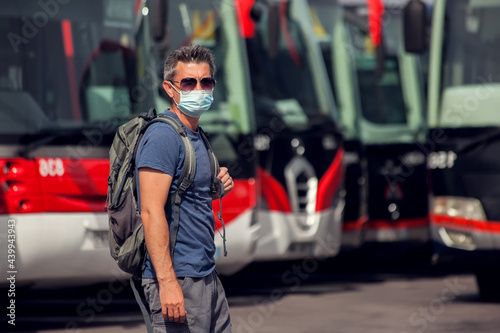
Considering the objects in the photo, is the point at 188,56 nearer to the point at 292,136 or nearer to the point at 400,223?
the point at 292,136

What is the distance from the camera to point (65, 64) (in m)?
9.39

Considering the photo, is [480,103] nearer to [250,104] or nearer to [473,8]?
[473,8]

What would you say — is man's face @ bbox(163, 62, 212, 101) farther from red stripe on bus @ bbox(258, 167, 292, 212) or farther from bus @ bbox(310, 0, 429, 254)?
bus @ bbox(310, 0, 429, 254)

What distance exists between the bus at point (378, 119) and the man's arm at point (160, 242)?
8.98m

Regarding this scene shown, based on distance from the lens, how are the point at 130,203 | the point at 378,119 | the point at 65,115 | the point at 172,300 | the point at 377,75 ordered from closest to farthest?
the point at 172,300 → the point at 130,203 → the point at 65,115 → the point at 377,75 → the point at 378,119

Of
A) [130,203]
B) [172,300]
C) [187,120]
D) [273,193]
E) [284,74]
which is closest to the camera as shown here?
[172,300]

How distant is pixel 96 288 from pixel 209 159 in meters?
8.09

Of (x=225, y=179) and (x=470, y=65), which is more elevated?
(x=225, y=179)

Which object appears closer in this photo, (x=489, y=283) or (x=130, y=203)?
(x=130, y=203)

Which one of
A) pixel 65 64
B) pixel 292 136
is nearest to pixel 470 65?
pixel 292 136

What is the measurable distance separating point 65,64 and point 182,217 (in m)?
4.99

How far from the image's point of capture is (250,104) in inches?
443

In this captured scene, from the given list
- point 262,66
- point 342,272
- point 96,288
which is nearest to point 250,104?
point 262,66

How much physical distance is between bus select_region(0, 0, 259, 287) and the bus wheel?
12.5 ft
